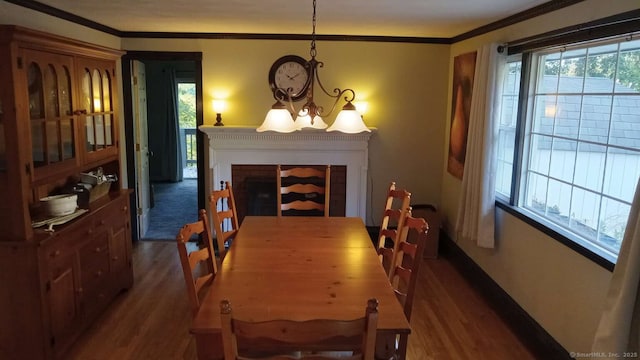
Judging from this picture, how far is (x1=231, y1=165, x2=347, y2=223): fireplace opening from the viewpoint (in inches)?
209

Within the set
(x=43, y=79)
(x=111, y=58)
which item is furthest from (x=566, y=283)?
(x=111, y=58)

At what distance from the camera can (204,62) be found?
205 inches

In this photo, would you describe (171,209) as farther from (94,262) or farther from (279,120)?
(279,120)

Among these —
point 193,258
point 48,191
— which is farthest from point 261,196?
point 193,258

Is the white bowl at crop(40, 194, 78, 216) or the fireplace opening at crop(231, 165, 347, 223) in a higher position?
the white bowl at crop(40, 194, 78, 216)

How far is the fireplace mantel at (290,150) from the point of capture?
5.21 m

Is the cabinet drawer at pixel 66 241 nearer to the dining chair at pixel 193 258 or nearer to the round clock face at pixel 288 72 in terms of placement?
the dining chair at pixel 193 258

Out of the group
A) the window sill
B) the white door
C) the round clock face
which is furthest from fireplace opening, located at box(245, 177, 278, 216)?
the window sill

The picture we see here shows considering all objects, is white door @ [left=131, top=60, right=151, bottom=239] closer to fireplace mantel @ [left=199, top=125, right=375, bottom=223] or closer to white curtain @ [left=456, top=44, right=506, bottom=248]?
fireplace mantel @ [left=199, top=125, right=375, bottom=223]

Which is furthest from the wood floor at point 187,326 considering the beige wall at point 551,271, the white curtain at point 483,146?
the white curtain at point 483,146

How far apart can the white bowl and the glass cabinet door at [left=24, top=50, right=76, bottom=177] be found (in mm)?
240

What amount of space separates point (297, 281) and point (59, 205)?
182 cm

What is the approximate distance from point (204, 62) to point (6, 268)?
10.2ft

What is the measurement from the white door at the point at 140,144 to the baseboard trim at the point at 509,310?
11.6ft
